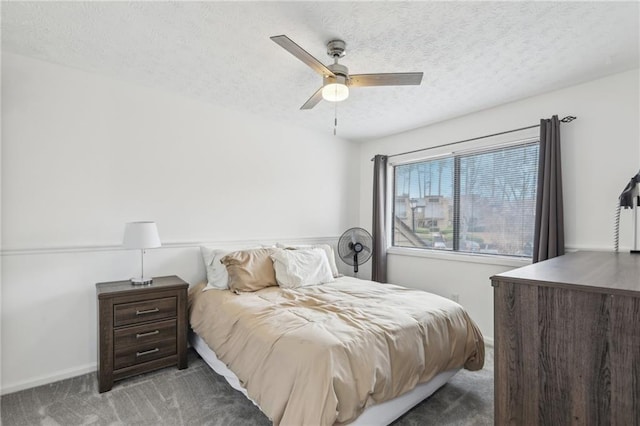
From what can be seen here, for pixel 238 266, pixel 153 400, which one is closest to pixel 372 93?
pixel 238 266

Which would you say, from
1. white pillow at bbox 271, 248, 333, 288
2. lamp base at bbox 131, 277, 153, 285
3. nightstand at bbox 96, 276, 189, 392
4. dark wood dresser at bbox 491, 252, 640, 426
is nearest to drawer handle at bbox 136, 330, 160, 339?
nightstand at bbox 96, 276, 189, 392

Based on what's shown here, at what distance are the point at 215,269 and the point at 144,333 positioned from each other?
0.73m

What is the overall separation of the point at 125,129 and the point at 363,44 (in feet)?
6.93

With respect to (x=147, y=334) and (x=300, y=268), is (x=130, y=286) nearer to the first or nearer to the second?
(x=147, y=334)

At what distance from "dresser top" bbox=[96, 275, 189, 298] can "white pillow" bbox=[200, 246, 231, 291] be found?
266 mm

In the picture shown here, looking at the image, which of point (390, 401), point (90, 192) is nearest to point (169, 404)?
point (390, 401)

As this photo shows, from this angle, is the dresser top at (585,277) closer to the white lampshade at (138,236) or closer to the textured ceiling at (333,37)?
the textured ceiling at (333,37)

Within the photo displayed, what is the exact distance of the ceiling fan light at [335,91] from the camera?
1940 millimetres

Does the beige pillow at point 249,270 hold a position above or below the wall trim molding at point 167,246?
below

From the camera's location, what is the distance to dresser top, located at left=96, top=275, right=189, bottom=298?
87.4 inches

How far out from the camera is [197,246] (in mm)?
3014

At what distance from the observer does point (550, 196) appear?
8.63ft

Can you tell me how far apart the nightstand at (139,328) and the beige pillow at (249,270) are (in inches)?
15.9

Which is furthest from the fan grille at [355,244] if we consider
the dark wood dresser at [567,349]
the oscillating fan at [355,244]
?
the dark wood dresser at [567,349]
